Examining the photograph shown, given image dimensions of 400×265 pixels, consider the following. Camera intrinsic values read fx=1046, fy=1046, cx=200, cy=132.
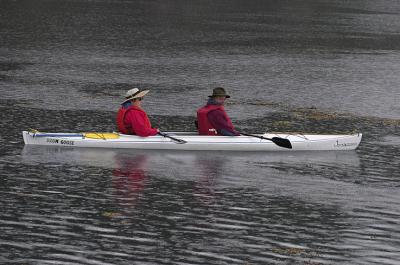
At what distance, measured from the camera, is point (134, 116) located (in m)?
32.5

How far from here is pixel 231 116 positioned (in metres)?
40.8

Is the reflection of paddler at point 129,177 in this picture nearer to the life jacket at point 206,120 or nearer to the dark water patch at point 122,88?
the life jacket at point 206,120

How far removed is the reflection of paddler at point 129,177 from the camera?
86.3ft

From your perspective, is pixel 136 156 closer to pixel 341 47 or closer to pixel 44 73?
pixel 44 73

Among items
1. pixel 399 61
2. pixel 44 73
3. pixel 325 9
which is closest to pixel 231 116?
pixel 44 73

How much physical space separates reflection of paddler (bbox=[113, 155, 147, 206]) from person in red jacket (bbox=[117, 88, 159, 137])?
1.08 metres

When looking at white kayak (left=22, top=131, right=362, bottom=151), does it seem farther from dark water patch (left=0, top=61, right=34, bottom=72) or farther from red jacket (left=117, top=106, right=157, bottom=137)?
dark water patch (left=0, top=61, right=34, bottom=72)

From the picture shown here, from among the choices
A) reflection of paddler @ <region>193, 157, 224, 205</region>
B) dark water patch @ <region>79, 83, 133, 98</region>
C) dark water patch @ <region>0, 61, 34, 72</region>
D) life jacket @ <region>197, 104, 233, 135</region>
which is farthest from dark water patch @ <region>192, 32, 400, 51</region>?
reflection of paddler @ <region>193, 157, 224, 205</region>

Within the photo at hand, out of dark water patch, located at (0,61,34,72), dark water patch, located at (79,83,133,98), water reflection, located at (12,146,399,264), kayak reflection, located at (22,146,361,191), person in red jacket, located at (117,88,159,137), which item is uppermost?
dark water patch, located at (0,61,34,72)

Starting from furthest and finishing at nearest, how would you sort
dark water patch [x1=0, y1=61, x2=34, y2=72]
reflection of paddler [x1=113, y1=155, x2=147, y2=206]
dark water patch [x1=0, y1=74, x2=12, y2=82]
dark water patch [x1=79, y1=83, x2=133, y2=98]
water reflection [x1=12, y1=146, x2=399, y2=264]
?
dark water patch [x1=0, y1=61, x2=34, y2=72], dark water patch [x1=0, y1=74, x2=12, y2=82], dark water patch [x1=79, y1=83, x2=133, y2=98], reflection of paddler [x1=113, y1=155, x2=147, y2=206], water reflection [x1=12, y1=146, x2=399, y2=264]

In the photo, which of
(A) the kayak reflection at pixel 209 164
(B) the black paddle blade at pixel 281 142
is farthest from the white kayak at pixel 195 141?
(A) the kayak reflection at pixel 209 164

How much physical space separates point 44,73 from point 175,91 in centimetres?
814

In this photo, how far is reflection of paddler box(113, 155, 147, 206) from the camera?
26.3 metres

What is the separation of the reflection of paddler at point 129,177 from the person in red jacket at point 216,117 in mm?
2552
